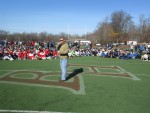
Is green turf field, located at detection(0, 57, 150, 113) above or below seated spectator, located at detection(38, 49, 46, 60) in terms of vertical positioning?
below


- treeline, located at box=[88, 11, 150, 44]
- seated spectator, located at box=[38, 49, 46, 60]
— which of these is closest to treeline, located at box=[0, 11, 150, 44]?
treeline, located at box=[88, 11, 150, 44]

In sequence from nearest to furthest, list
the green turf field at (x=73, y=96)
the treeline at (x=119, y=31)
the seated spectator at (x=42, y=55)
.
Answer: the green turf field at (x=73, y=96), the seated spectator at (x=42, y=55), the treeline at (x=119, y=31)

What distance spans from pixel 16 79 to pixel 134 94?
528 centimetres

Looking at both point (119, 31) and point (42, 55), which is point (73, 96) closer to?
point (42, 55)

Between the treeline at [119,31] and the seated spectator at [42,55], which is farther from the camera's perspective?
the treeline at [119,31]

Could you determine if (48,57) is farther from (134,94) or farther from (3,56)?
(134,94)

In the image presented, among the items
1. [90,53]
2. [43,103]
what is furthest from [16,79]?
[90,53]

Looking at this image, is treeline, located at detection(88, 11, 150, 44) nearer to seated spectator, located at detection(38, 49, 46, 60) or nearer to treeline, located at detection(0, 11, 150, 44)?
treeline, located at detection(0, 11, 150, 44)

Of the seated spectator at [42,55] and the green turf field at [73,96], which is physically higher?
the seated spectator at [42,55]

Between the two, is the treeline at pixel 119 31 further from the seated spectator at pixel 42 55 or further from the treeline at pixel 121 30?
the seated spectator at pixel 42 55

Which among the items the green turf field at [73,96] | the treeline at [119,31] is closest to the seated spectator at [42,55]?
the green turf field at [73,96]

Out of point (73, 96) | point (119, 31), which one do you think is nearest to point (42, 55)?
point (73, 96)

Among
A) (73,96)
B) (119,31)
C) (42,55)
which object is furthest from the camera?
(119,31)

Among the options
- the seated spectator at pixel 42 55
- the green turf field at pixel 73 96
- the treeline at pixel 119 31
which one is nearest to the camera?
the green turf field at pixel 73 96
